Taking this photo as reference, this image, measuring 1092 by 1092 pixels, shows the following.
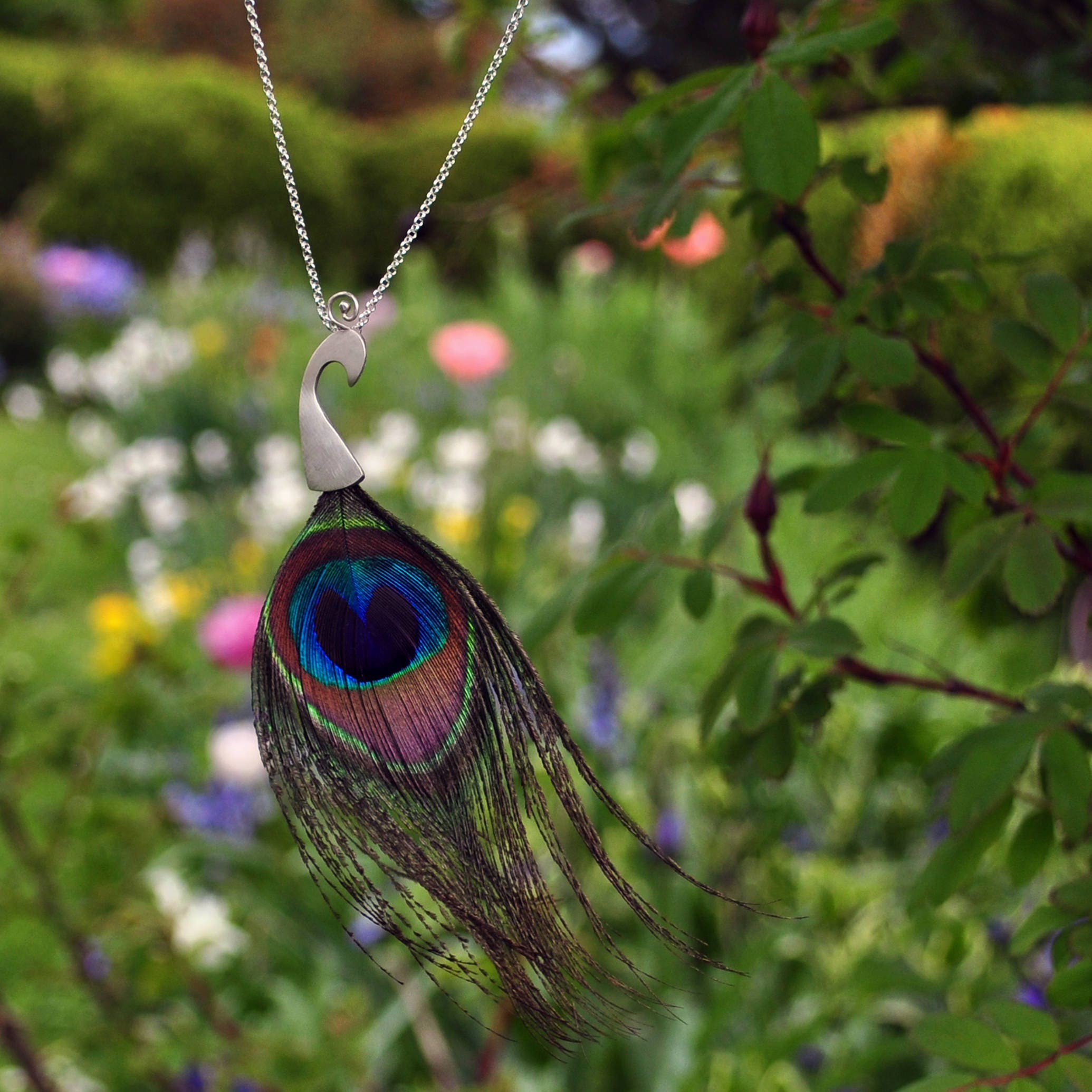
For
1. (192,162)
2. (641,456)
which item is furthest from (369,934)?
(192,162)

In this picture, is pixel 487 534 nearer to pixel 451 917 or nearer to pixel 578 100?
pixel 578 100

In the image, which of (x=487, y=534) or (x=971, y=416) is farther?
(x=487, y=534)

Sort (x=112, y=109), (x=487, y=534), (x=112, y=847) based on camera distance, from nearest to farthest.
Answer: (x=112, y=847), (x=487, y=534), (x=112, y=109)

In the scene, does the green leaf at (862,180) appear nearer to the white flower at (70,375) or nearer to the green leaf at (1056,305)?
the green leaf at (1056,305)

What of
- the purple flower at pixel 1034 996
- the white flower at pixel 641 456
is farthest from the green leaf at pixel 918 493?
the white flower at pixel 641 456

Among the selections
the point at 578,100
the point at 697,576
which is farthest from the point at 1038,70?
the point at 697,576

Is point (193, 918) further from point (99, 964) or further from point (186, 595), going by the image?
point (186, 595)
